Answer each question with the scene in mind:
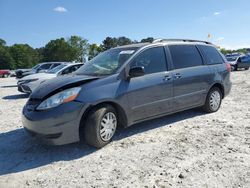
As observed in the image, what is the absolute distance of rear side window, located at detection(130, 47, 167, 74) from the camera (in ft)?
15.8

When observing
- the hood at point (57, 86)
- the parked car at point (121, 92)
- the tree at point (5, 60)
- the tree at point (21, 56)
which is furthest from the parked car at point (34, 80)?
the tree at point (21, 56)

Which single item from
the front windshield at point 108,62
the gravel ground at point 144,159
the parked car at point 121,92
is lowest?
the gravel ground at point 144,159

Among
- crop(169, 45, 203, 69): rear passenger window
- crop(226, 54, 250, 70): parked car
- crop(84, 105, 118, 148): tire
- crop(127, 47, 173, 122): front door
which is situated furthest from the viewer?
crop(226, 54, 250, 70): parked car

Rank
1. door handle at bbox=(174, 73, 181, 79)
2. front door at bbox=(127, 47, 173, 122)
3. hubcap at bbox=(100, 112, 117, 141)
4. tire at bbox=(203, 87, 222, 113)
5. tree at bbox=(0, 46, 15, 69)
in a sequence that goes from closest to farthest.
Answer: hubcap at bbox=(100, 112, 117, 141), front door at bbox=(127, 47, 173, 122), door handle at bbox=(174, 73, 181, 79), tire at bbox=(203, 87, 222, 113), tree at bbox=(0, 46, 15, 69)

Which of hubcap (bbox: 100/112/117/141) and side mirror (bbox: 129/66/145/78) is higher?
side mirror (bbox: 129/66/145/78)

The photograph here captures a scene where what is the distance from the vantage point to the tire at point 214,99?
6.25 m

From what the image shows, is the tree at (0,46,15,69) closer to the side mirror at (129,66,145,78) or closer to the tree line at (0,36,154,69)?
the tree line at (0,36,154,69)

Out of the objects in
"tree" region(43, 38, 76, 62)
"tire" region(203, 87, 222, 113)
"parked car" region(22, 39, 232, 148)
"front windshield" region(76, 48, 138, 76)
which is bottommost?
"tire" region(203, 87, 222, 113)

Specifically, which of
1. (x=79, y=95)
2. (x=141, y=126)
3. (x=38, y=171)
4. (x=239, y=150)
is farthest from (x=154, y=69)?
(x=38, y=171)

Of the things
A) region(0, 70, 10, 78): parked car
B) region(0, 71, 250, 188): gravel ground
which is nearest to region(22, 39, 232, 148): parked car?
region(0, 71, 250, 188): gravel ground

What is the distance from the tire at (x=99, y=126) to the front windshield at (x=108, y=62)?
73cm

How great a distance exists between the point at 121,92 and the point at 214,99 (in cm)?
310

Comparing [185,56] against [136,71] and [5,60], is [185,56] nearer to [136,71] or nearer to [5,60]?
[136,71]

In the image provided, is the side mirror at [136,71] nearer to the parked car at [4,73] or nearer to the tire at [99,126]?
the tire at [99,126]
